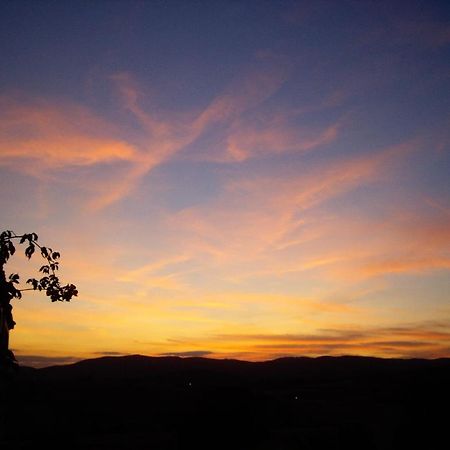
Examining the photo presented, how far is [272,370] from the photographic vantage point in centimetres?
14388

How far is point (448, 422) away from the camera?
59.2 feet

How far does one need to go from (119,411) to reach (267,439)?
3451cm

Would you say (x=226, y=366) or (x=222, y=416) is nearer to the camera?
(x=222, y=416)

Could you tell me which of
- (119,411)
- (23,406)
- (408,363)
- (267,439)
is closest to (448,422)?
(267,439)

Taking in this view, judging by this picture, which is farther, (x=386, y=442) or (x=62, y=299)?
(x=386, y=442)

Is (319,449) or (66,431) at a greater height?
(319,449)

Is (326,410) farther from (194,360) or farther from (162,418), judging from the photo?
(194,360)

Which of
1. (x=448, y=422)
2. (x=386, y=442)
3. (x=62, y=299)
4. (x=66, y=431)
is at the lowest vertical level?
(x=66, y=431)

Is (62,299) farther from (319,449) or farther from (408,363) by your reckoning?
(408,363)

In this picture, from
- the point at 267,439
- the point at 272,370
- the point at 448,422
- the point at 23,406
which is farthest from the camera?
the point at 272,370

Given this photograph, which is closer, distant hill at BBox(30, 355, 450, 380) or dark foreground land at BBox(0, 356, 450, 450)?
dark foreground land at BBox(0, 356, 450, 450)

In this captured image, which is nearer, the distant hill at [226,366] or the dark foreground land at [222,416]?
the dark foreground land at [222,416]

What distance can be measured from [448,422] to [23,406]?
4280cm

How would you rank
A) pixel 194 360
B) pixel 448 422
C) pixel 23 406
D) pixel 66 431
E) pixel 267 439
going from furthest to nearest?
1. pixel 194 360
2. pixel 23 406
3. pixel 66 431
4. pixel 267 439
5. pixel 448 422
